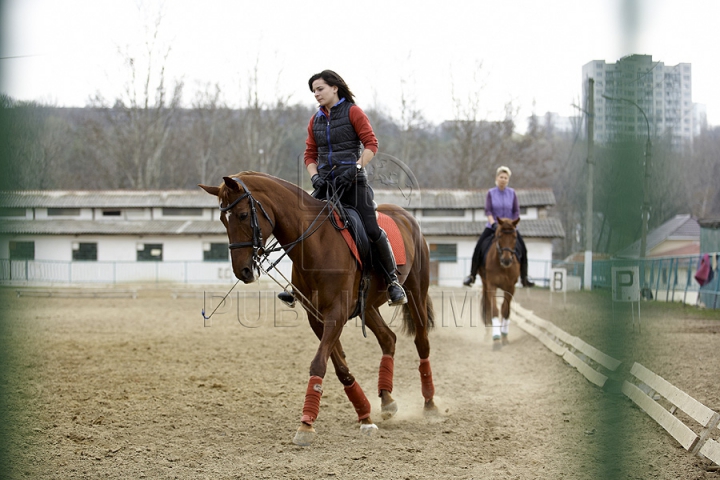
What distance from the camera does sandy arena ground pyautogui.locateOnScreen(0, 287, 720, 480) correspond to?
13.3 ft

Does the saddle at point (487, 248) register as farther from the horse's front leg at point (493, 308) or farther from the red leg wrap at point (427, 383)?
the red leg wrap at point (427, 383)

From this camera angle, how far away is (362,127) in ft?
18.1

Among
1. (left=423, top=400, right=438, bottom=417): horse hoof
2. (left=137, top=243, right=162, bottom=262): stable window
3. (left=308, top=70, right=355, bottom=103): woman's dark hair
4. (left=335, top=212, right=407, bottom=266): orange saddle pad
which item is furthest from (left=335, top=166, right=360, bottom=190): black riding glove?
(left=137, top=243, right=162, bottom=262): stable window

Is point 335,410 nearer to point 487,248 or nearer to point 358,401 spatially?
point 358,401

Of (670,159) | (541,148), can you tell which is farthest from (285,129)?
(670,159)

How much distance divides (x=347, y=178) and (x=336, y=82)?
86 centimetres

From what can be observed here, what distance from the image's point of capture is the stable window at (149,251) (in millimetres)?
35562

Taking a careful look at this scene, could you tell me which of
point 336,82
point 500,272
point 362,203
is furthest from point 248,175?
point 500,272

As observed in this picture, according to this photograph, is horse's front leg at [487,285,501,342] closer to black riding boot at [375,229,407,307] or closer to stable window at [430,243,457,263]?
black riding boot at [375,229,407,307]

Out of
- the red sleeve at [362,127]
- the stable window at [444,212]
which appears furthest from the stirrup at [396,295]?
the stable window at [444,212]

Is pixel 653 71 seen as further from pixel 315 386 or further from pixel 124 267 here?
pixel 124 267

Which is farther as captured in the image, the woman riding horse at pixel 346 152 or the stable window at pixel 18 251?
the woman riding horse at pixel 346 152

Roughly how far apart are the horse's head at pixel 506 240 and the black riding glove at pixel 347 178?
5510 millimetres

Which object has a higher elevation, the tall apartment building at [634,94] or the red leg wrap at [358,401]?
the tall apartment building at [634,94]
